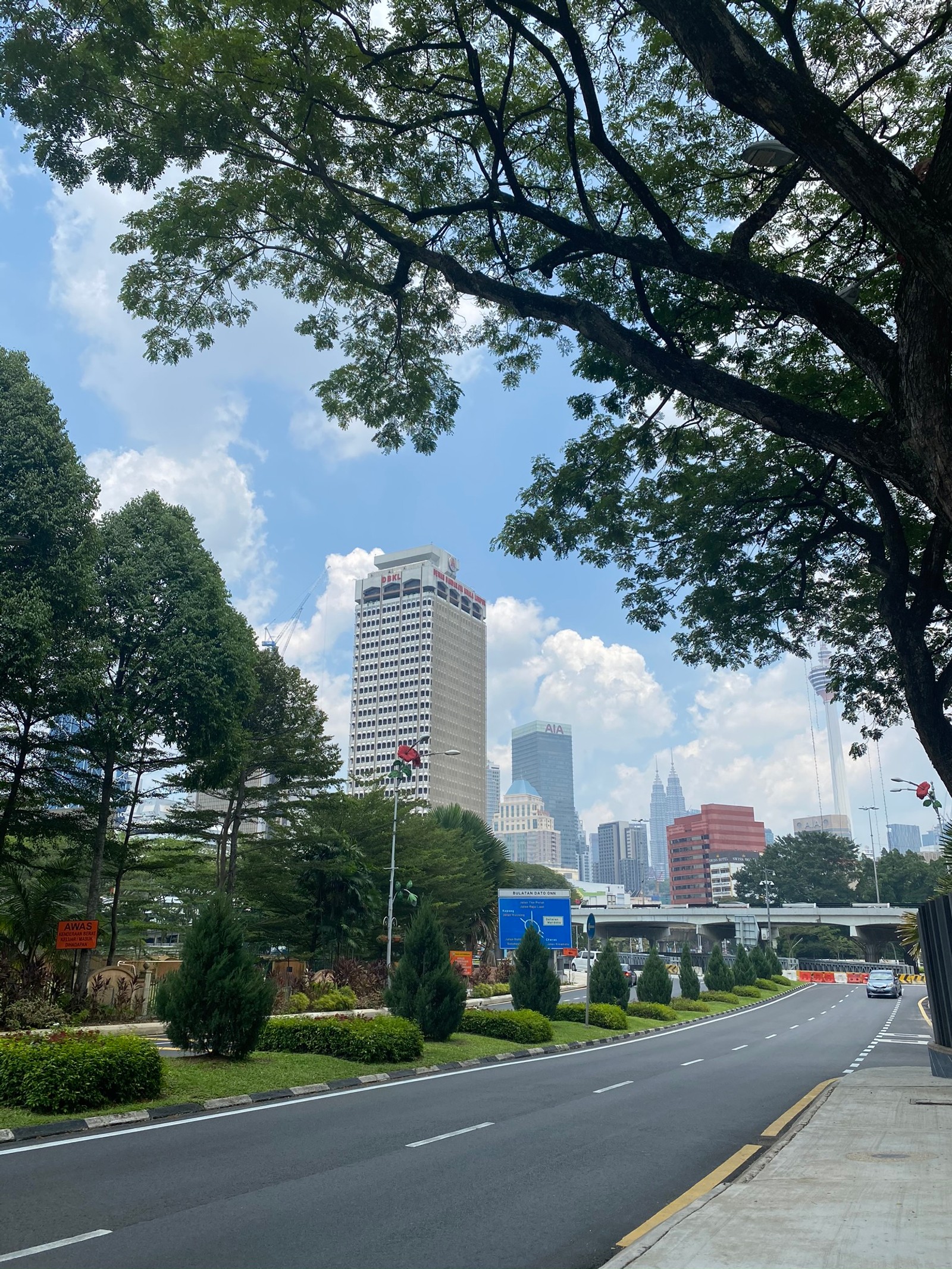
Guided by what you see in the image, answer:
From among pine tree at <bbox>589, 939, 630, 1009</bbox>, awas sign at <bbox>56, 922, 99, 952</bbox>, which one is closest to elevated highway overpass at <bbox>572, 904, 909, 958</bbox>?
pine tree at <bbox>589, 939, 630, 1009</bbox>

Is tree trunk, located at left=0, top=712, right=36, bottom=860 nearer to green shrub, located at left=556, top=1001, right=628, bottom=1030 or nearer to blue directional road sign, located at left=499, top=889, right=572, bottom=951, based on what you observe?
blue directional road sign, located at left=499, top=889, right=572, bottom=951

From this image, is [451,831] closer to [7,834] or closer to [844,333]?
[7,834]

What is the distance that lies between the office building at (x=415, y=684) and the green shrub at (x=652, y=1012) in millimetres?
144939

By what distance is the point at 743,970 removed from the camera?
2312 inches

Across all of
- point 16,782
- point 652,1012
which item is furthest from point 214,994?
point 652,1012

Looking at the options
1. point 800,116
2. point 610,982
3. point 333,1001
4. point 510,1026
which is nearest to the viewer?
point 800,116

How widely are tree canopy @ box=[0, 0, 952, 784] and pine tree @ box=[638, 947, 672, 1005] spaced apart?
29021 millimetres

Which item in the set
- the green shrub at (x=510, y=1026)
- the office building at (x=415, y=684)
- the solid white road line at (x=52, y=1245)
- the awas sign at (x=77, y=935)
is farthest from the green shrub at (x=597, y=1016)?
the office building at (x=415, y=684)

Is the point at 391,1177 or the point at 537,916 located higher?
the point at 537,916

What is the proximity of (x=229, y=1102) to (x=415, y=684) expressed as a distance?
17679 cm

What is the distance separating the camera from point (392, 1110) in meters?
12.2

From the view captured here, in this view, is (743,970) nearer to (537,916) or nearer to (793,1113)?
(537,916)

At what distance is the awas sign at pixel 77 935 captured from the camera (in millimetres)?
22172

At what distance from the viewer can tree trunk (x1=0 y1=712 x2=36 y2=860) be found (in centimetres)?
2358
